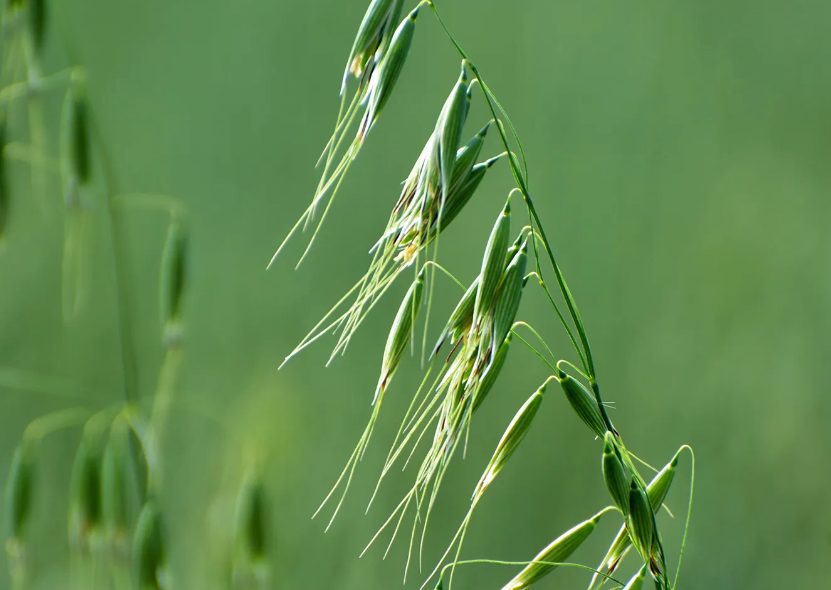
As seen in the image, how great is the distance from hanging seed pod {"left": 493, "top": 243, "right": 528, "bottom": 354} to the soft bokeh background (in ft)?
1.65

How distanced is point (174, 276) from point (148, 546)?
0.21 meters

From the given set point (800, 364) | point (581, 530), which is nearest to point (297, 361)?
point (800, 364)

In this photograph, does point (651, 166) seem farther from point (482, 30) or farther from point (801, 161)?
point (482, 30)

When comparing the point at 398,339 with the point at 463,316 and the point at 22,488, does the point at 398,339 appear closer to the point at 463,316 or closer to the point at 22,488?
the point at 463,316

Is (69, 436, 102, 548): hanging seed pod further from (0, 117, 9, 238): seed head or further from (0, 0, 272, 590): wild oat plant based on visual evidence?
(0, 117, 9, 238): seed head

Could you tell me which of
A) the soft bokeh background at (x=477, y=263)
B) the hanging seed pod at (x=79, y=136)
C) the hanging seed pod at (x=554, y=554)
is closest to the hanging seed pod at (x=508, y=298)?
the hanging seed pod at (x=554, y=554)

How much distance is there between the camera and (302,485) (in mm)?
1062

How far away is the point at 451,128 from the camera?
32 centimetres

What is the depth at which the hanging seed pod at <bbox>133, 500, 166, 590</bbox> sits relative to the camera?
1.61 ft

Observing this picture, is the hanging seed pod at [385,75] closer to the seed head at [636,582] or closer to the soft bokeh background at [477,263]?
the seed head at [636,582]

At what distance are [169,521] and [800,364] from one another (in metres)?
0.98

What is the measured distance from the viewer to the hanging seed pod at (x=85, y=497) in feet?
1.69

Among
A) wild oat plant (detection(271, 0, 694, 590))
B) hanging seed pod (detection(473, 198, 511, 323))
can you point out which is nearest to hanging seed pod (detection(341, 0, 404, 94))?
wild oat plant (detection(271, 0, 694, 590))

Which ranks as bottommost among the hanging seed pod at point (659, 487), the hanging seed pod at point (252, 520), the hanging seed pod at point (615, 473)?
the hanging seed pod at point (252, 520)
